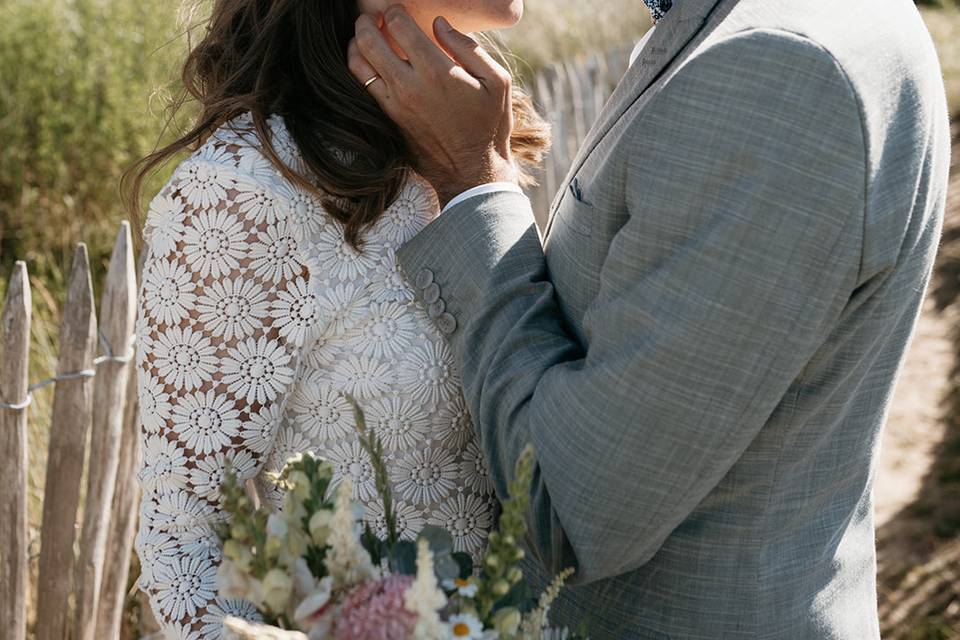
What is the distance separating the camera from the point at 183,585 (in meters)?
1.52

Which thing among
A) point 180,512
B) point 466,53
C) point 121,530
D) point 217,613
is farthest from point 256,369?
point 121,530

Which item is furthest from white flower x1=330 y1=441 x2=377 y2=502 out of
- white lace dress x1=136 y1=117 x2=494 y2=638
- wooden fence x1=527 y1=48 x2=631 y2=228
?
wooden fence x1=527 y1=48 x2=631 y2=228

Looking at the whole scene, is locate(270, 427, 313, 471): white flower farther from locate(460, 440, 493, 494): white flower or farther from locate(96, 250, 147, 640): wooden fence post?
locate(96, 250, 147, 640): wooden fence post

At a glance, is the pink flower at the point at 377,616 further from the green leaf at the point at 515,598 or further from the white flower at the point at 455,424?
the white flower at the point at 455,424

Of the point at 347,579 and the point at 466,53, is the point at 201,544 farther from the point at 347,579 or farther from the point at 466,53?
the point at 466,53

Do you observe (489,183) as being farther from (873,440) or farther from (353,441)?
(873,440)

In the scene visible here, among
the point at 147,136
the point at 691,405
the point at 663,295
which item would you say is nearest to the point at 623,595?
the point at 691,405

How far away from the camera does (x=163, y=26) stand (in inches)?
219

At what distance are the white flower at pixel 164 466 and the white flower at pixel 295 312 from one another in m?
0.23

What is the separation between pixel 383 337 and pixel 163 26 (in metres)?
4.50

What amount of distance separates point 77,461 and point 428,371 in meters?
1.40

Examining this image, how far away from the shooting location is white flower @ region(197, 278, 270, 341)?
1.53m

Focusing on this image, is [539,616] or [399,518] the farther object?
[399,518]

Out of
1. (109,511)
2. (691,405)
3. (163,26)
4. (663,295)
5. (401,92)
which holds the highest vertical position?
(163,26)
